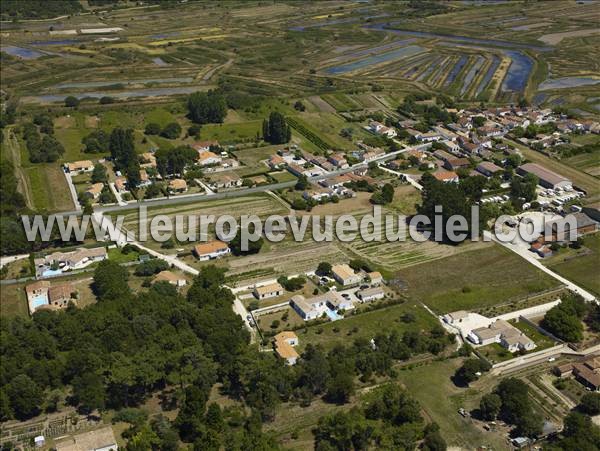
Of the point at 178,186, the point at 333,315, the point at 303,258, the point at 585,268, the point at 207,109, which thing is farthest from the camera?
the point at 207,109

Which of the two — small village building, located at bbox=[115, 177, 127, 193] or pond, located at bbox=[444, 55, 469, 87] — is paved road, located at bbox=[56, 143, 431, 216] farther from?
pond, located at bbox=[444, 55, 469, 87]

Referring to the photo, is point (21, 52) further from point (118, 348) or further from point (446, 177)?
point (118, 348)

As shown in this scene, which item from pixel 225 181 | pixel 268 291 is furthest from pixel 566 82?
pixel 268 291

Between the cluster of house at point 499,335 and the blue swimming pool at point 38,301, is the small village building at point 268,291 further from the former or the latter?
the blue swimming pool at point 38,301

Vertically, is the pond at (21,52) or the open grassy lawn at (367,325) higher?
the pond at (21,52)

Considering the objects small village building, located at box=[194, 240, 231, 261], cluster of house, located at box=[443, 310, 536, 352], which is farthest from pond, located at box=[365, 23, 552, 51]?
cluster of house, located at box=[443, 310, 536, 352]

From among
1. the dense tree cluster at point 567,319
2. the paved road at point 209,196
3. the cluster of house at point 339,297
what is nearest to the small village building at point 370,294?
the cluster of house at point 339,297
